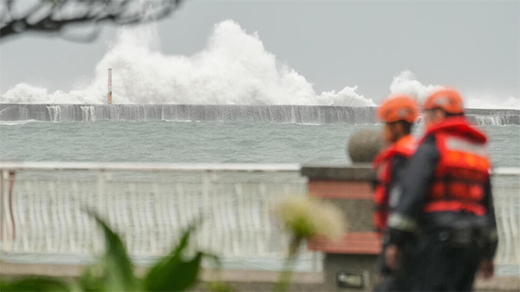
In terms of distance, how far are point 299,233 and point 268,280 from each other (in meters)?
7.06

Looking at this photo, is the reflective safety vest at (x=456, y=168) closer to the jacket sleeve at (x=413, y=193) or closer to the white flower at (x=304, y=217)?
the jacket sleeve at (x=413, y=193)

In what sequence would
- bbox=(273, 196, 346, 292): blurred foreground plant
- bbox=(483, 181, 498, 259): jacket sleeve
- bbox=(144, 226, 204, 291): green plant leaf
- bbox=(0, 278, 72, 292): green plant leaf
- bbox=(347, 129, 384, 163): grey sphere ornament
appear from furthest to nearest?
bbox=(347, 129, 384, 163): grey sphere ornament, bbox=(483, 181, 498, 259): jacket sleeve, bbox=(0, 278, 72, 292): green plant leaf, bbox=(144, 226, 204, 291): green plant leaf, bbox=(273, 196, 346, 292): blurred foreground plant

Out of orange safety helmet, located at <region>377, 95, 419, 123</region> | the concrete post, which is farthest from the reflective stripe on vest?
the concrete post

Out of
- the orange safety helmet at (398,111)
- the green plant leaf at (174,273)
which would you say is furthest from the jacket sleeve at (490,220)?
the green plant leaf at (174,273)

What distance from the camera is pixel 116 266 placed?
2.83m

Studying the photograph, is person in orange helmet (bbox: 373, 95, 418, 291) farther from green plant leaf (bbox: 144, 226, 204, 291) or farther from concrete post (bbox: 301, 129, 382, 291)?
concrete post (bbox: 301, 129, 382, 291)

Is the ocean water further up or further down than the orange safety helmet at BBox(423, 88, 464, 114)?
further up

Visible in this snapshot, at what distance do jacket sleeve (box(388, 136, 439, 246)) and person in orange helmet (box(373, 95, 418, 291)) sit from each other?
0.22 m

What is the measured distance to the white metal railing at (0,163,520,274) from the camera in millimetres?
9812

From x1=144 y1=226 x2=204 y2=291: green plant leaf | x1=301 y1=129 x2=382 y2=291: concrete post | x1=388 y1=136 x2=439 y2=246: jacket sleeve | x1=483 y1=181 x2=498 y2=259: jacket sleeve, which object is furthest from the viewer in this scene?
x1=301 y1=129 x2=382 y2=291: concrete post

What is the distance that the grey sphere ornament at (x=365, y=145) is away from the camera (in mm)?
9023

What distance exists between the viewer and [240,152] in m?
76.9

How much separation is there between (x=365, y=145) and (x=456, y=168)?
3.99 metres

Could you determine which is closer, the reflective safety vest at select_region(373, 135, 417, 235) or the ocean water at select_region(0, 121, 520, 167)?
→ the reflective safety vest at select_region(373, 135, 417, 235)
